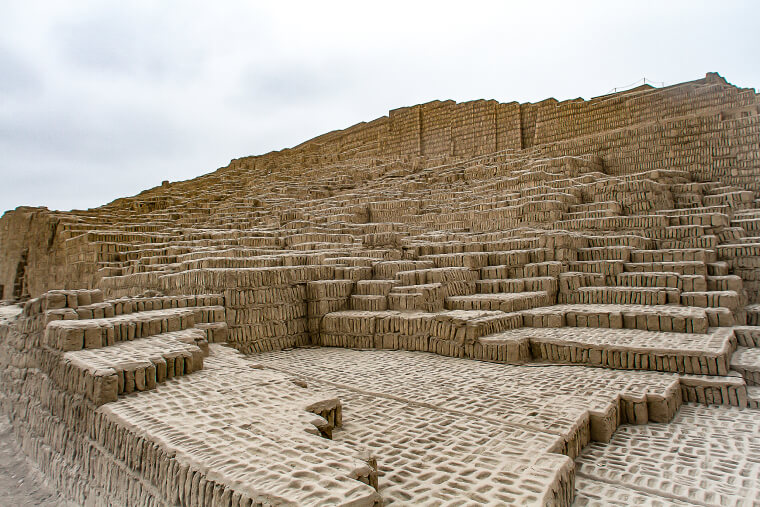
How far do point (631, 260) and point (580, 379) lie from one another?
360 cm

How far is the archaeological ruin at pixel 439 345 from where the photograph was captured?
2.41 m

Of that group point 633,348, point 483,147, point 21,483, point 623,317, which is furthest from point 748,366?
point 483,147

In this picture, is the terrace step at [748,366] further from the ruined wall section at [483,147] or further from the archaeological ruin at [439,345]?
the ruined wall section at [483,147]

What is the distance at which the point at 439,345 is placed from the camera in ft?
17.6

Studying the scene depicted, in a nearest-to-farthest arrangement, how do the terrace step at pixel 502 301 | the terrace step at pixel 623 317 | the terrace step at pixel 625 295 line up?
1. the terrace step at pixel 623 317
2. the terrace step at pixel 625 295
3. the terrace step at pixel 502 301

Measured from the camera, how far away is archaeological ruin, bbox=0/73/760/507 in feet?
7.91

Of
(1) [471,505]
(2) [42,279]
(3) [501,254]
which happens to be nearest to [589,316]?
(3) [501,254]

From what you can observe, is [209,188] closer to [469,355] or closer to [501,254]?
[501,254]

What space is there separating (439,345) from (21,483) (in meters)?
4.10

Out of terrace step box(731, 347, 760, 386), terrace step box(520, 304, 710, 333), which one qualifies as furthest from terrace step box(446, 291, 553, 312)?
terrace step box(731, 347, 760, 386)

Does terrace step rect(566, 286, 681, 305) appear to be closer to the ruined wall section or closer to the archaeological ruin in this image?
the archaeological ruin

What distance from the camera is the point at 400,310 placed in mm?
6082

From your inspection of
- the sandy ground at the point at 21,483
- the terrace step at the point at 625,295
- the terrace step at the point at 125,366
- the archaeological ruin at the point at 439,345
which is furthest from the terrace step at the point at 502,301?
the sandy ground at the point at 21,483

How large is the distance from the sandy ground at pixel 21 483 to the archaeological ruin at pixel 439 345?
157mm
